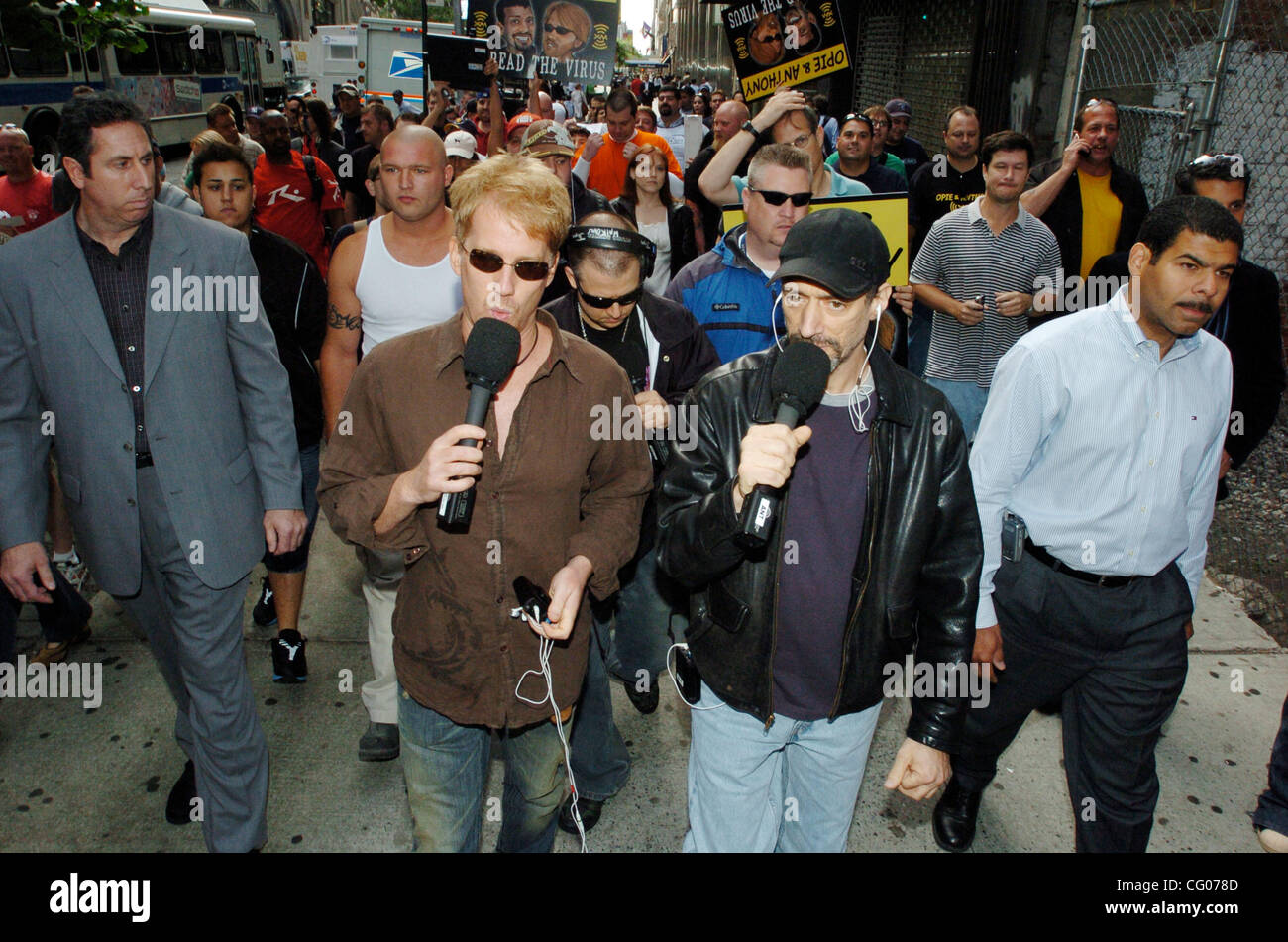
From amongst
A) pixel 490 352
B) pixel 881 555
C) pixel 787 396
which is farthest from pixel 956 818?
pixel 490 352

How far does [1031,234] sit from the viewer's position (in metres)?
5.46

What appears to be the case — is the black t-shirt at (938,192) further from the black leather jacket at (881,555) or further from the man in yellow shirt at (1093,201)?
the black leather jacket at (881,555)

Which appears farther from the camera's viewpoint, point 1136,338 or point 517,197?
point 1136,338

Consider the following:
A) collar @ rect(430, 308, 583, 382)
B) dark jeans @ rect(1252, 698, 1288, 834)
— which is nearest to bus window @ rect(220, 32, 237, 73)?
collar @ rect(430, 308, 583, 382)

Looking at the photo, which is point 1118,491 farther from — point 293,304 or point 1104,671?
point 293,304

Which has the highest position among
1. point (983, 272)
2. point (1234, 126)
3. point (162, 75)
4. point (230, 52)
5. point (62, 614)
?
point (230, 52)

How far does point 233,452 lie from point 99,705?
199 cm

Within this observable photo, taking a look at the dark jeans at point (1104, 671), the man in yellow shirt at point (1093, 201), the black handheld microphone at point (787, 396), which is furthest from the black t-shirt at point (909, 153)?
the black handheld microphone at point (787, 396)

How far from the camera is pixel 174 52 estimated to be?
24.5 meters

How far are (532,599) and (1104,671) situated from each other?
80.5 inches

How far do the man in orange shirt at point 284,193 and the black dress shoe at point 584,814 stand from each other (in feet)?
18.9

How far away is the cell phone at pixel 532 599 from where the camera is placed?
93.7 inches

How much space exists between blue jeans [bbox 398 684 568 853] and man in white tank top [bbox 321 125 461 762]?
1353 millimetres

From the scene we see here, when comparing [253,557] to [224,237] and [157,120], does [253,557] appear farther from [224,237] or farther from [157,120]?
[157,120]
